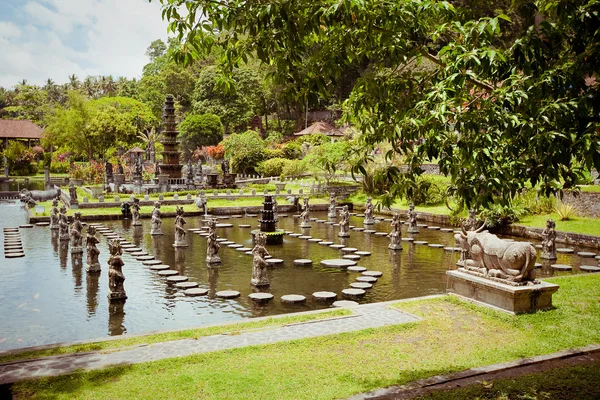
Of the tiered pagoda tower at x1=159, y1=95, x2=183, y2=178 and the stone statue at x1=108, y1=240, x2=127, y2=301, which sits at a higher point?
the tiered pagoda tower at x1=159, y1=95, x2=183, y2=178

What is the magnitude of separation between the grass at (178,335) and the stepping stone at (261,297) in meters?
2.83

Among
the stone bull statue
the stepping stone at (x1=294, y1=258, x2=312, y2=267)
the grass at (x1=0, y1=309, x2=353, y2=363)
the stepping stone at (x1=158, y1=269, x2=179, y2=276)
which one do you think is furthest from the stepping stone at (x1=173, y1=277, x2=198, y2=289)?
the stone bull statue

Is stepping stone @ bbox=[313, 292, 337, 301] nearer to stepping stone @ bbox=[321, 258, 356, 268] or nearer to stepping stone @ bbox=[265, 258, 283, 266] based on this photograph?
stepping stone @ bbox=[321, 258, 356, 268]

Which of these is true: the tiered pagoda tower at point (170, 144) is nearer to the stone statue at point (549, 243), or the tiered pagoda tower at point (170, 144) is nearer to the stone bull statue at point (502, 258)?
the stone statue at point (549, 243)

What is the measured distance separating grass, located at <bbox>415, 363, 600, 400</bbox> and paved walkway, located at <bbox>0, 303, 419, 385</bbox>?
299 cm

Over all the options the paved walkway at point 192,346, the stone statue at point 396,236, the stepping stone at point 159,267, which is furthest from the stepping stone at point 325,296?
the stone statue at point 396,236

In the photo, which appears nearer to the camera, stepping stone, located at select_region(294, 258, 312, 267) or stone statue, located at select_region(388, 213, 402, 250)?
stepping stone, located at select_region(294, 258, 312, 267)

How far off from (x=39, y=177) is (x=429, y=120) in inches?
2576

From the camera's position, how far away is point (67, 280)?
16.3m

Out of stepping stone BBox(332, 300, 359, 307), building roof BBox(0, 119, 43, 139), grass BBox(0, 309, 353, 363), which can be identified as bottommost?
stepping stone BBox(332, 300, 359, 307)

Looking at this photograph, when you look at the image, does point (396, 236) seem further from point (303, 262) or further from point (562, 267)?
point (562, 267)

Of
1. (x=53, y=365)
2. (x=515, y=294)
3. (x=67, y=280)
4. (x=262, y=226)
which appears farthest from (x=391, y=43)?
(x=262, y=226)

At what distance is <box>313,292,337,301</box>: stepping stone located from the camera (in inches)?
547

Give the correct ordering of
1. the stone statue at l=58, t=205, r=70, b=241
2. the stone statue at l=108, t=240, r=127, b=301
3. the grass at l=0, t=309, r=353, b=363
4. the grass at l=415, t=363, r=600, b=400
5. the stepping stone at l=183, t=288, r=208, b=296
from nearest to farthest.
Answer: the grass at l=415, t=363, r=600, b=400 → the grass at l=0, t=309, r=353, b=363 → the stone statue at l=108, t=240, r=127, b=301 → the stepping stone at l=183, t=288, r=208, b=296 → the stone statue at l=58, t=205, r=70, b=241
